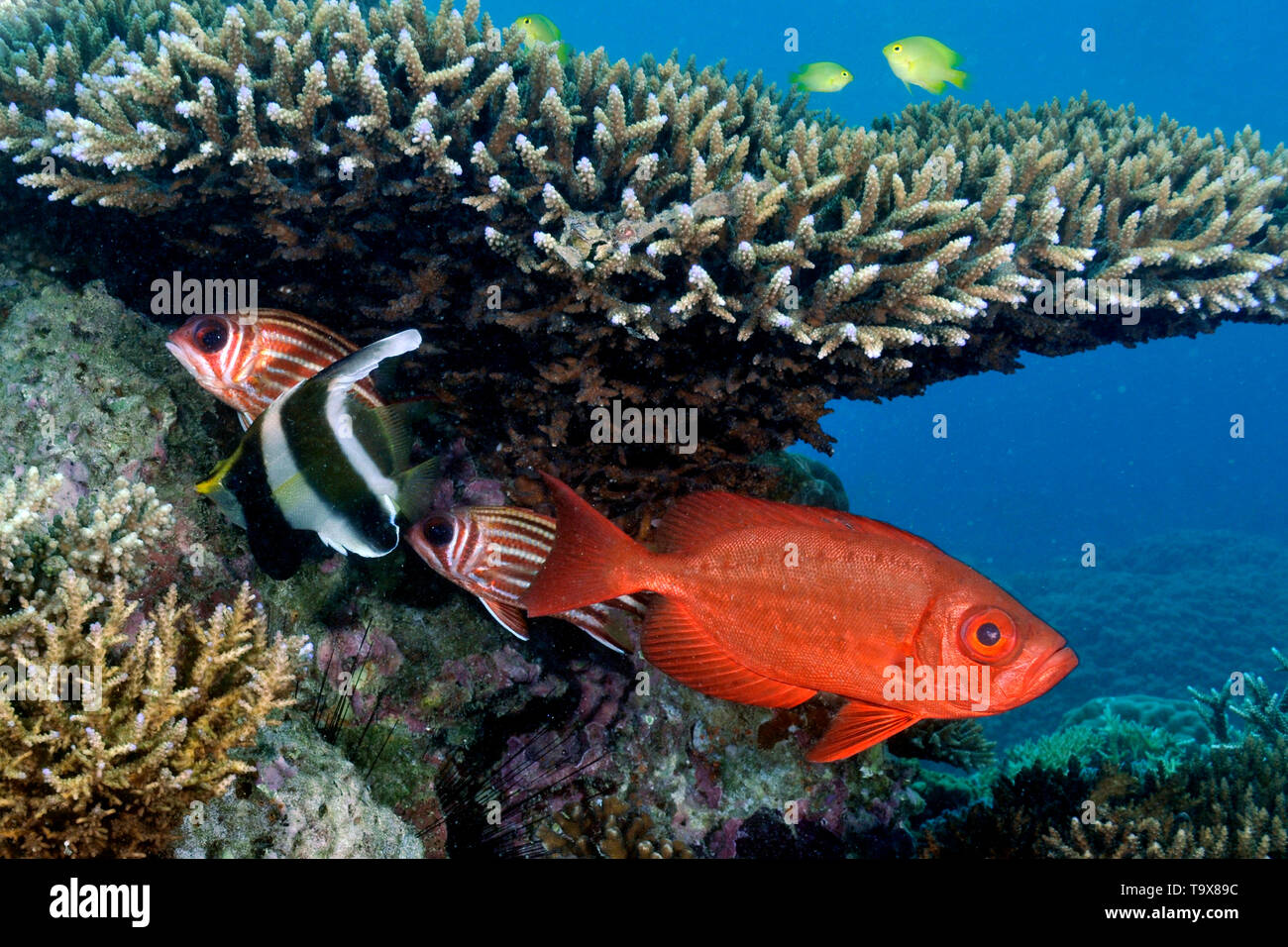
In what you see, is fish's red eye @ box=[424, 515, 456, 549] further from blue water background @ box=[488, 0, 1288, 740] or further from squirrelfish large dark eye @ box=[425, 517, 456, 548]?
blue water background @ box=[488, 0, 1288, 740]

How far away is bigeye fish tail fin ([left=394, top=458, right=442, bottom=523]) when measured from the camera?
8.12 feet

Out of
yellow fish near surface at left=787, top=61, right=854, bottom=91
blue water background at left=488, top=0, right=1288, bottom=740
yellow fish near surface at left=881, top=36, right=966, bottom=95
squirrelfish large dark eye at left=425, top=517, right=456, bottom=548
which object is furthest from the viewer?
blue water background at left=488, top=0, right=1288, bottom=740

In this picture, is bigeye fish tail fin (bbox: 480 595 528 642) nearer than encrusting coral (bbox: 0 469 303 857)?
No

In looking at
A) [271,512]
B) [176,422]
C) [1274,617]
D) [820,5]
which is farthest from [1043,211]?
[820,5]

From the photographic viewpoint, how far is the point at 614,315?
281 centimetres

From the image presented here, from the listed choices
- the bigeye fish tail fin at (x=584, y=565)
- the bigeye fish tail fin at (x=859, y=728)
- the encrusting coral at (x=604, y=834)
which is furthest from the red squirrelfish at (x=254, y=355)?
the encrusting coral at (x=604, y=834)

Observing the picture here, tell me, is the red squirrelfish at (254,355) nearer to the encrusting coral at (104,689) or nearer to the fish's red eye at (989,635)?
the encrusting coral at (104,689)

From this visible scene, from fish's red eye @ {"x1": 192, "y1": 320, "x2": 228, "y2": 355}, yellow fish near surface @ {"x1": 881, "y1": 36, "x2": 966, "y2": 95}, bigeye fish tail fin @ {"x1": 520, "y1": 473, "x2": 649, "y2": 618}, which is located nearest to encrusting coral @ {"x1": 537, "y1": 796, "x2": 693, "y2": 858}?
bigeye fish tail fin @ {"x1": 520, "y1": 473, "x2": 649, "y2": 618}

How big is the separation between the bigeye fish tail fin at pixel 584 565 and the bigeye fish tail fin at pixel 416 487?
1.94 ft

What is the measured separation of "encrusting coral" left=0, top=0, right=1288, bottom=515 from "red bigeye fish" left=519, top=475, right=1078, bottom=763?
916 millimetres

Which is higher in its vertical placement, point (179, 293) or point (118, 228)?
point (118, 228)

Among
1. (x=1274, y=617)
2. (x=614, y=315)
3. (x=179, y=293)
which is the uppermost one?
(x=179, y=293)
